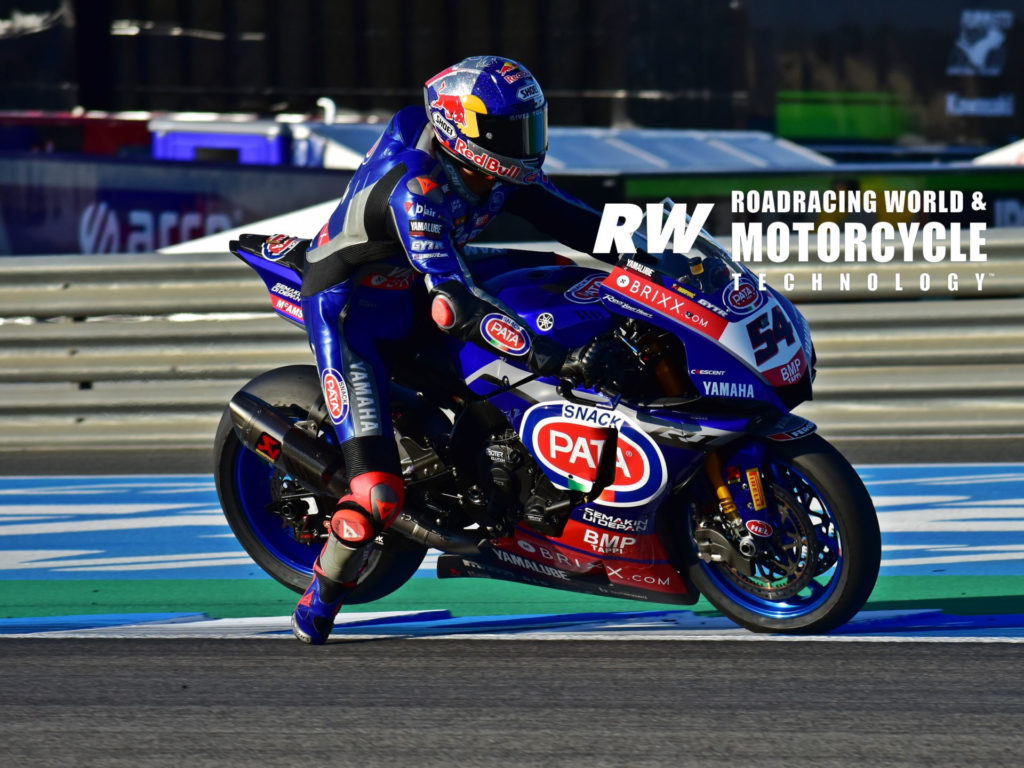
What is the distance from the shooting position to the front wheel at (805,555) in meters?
4.89

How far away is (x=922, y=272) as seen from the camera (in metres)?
8.64

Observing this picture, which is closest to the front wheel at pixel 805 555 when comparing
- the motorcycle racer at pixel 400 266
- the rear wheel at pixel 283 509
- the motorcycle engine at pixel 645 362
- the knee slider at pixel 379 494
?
the motorcycle engine at pixel 645 362

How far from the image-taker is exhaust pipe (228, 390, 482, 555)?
18.0ft

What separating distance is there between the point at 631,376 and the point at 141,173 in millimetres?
7683

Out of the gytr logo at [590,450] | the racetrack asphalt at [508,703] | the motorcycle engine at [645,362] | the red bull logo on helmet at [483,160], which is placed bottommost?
the racetrack asphalt at [508,703]

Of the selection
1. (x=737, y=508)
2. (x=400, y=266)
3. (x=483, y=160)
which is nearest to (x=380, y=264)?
(x=400, y=266)

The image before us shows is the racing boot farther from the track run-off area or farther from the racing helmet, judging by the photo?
the racing helmet

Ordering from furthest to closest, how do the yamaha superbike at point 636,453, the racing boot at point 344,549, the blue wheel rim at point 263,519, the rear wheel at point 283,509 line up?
the blue wheel rim at point 263,519
the rear wheel at point 283,509
the racing boot at point 344,549
the yamaha superbike at point 636,453

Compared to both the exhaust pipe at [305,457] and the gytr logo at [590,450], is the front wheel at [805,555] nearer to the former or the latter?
the gytr logo at [590,450]

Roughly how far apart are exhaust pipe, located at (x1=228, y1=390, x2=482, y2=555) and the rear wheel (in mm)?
92

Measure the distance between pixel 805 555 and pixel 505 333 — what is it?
113cm

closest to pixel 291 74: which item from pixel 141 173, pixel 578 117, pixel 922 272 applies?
pixel 578 117

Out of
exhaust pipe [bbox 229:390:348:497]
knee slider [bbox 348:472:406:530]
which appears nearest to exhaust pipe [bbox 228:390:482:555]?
exhaust pipe [bbox 229:390:348:497]

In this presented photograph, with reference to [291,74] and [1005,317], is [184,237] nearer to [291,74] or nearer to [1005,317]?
[1005,317]
